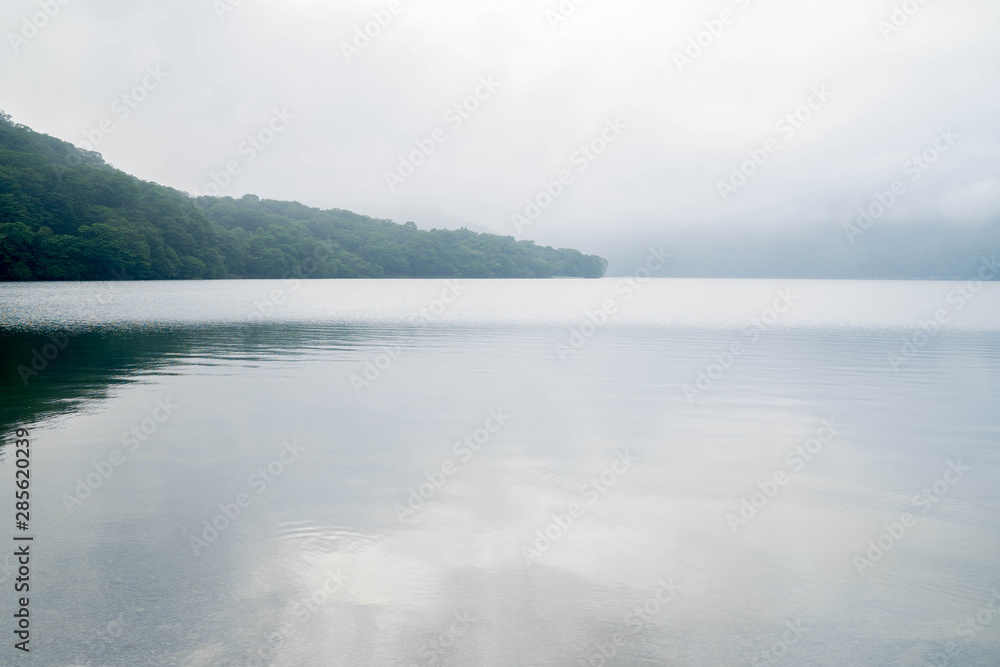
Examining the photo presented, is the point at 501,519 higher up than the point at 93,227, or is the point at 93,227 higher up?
the point at 93,227

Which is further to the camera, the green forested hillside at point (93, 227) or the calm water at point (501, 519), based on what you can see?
the green forested hillside at point (93, 227)

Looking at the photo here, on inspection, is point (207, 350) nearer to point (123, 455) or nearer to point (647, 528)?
point (123, 455)

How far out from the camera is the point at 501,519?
8836 mm

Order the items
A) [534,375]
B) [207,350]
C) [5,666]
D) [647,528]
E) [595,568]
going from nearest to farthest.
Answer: [5,666] < [595,568] < [647,528] < [534,375] < [207,350]

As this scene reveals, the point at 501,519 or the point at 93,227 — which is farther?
the point at 93,227

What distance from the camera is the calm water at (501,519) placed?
5.87 meters

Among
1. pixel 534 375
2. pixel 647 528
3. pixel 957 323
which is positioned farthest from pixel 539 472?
pixel 957 323

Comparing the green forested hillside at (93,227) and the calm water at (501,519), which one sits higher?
the green forested hillside at (93,227)

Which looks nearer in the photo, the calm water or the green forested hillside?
the calm water

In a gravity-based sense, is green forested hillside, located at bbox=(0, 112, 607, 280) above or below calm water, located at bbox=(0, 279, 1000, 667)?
above

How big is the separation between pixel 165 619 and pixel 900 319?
6208cm

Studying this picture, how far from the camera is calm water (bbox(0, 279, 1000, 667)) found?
231 inches

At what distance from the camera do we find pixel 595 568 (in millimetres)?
7395

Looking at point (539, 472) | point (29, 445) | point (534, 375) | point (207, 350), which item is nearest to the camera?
point (539, 472)
